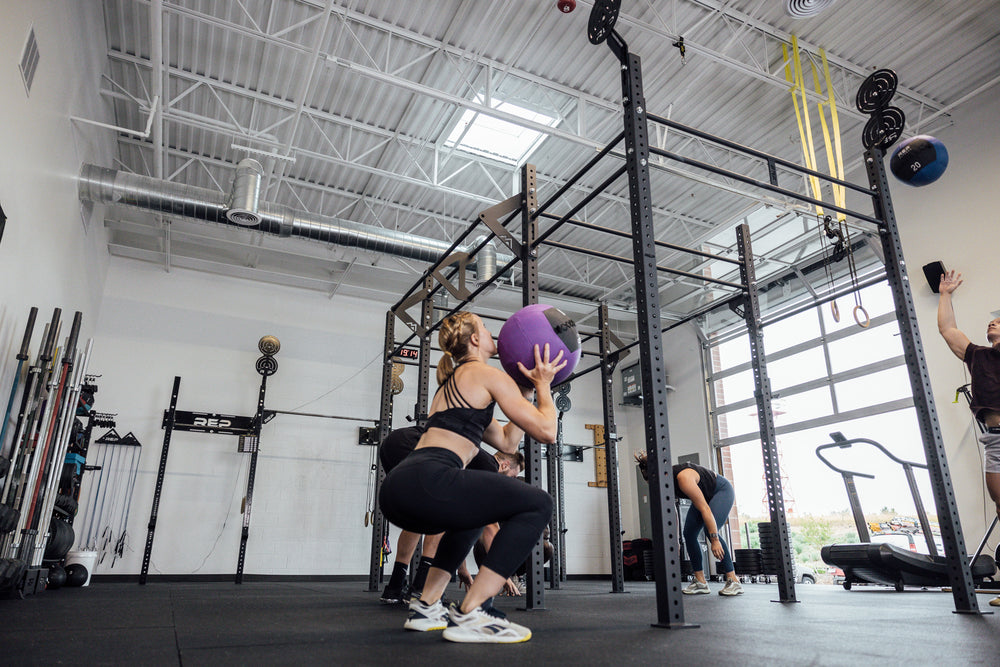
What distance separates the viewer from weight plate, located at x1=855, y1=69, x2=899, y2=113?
3524 mm

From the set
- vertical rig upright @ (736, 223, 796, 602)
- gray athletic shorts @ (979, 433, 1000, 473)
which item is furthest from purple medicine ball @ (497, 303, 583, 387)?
gray athletic shorts @ (979, 433, 1000, 473)

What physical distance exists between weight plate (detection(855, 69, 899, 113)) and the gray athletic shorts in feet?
6.15

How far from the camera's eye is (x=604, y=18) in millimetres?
2822

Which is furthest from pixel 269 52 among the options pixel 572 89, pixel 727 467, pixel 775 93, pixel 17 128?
pixel 727 467

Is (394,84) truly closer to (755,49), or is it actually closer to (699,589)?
(755,49)

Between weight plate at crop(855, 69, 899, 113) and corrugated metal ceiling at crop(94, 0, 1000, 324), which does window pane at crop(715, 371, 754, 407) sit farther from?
weight plate at crop(855, 69, 899, 113)

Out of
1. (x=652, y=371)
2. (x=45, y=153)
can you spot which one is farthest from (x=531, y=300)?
(x=45, y=153)

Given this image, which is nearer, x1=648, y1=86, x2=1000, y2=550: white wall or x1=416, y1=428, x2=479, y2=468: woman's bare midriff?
x1=416, y1=428, x2=479, y2=468: woman's bare midriff

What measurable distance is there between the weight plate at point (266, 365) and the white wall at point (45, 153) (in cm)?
264

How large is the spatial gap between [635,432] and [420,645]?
9926mm

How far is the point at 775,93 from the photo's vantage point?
6422 millimetres

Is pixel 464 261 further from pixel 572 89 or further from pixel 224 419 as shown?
pixel 224 419

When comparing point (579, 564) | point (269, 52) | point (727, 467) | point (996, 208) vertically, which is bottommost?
point (579, 564)

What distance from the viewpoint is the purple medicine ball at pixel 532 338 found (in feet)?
7.31
